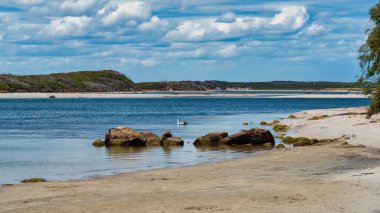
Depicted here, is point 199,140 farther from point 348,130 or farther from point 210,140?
point 348,130

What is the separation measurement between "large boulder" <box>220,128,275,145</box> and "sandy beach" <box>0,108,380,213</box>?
33.6 ft

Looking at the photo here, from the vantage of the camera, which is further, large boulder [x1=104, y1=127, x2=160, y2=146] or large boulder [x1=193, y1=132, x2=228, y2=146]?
large boulder [x1=193, y1=132, x2=228, y2=146]

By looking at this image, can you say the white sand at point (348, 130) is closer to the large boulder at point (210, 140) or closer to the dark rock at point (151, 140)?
the large boulder at point (210, 140)

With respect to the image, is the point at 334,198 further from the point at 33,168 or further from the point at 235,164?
the point at 33,168

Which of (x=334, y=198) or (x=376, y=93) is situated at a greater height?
(x=376, y=93)

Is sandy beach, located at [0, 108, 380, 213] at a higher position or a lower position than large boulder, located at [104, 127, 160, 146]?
lower

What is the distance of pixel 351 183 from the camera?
65.8ft

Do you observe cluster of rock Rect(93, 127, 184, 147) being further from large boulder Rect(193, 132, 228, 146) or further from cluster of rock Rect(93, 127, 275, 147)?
large boulder Rect(193, 132, 228, 146)

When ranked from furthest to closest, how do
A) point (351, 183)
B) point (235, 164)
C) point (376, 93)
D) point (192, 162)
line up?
point (376, 93)
point (192, 162)
point (235, 164)
point (351, 183)

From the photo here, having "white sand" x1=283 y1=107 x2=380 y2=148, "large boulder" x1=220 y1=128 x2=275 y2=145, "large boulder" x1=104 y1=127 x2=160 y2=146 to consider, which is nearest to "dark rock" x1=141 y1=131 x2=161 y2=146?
"large boulder" x1=104 y1=127 x2=160 y2=146

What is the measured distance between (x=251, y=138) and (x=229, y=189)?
21332mm

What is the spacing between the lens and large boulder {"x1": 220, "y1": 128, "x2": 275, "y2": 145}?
4069 centimetres

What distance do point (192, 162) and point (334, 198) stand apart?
562 inches

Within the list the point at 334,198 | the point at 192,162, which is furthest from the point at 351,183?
the point at 192,162
